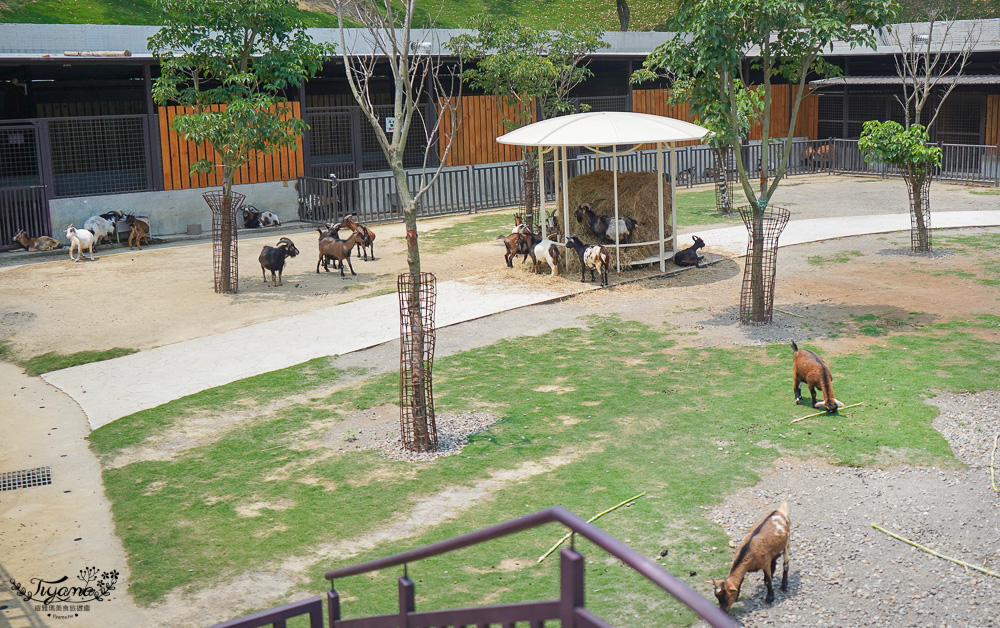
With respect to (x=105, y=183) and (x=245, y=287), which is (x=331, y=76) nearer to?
(x=105, y=183)

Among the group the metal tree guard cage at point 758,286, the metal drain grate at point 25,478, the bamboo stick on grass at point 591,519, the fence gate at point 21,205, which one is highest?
the fence gate at point 21,205

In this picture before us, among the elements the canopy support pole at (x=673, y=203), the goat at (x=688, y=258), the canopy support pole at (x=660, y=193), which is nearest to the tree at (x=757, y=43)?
the canopy support pole at (x=660, y=193)

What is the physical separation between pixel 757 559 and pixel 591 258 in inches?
386

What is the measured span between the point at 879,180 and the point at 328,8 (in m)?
32.0

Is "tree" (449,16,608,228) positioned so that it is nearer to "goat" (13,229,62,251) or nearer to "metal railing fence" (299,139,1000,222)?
"metal railing fence" (299,139,1000,222)

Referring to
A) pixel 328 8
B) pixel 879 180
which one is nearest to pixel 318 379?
pixel 879 180

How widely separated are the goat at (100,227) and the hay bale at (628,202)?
31.7 feet

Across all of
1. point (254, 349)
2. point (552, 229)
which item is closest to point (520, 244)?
point (552, 229)

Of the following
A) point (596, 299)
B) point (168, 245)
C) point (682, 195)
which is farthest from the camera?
point (682, 195)

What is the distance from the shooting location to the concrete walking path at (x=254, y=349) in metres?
11.1

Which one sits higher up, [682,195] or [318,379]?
[682,195]

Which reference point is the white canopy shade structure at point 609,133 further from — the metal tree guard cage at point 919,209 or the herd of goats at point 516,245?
the metal tree guard cage at point 919,209

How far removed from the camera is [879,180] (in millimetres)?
27516

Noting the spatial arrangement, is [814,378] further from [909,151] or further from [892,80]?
[892,80]
